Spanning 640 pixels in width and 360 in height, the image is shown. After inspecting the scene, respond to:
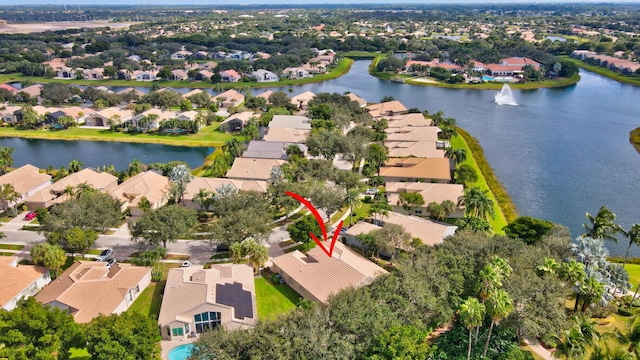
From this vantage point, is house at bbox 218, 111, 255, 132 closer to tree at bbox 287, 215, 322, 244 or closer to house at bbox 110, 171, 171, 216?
house at bbox 110, 171, 171, 216

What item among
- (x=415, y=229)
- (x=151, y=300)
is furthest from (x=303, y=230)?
(x=151, y=300)

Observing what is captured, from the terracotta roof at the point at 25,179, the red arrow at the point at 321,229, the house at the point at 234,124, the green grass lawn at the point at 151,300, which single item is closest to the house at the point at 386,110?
the house at the point at 234,124

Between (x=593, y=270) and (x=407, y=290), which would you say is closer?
(x=407, y=290)

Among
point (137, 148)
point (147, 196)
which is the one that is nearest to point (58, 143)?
point (137, 148)

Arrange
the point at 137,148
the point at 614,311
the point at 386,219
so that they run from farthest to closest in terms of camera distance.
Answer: the point at 137,148 → the point at 386,219 → the point at 614,311

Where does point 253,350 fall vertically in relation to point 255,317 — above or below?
above

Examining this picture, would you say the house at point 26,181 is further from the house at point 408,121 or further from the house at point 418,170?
the house at point 408,121

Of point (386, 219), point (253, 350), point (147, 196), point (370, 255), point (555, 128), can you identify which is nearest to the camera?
point (253, 350)

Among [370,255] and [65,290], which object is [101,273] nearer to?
[65,290]
